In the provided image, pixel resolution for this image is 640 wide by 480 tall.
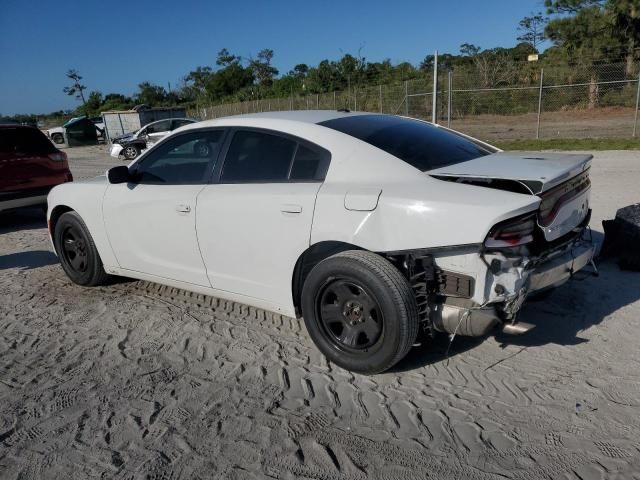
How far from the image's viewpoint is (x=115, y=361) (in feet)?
12.3

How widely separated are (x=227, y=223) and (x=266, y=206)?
381mm

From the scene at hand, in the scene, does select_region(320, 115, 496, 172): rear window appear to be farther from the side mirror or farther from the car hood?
the side mirror

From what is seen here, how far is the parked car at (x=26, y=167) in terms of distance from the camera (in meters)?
8.06

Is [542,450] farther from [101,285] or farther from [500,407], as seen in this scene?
[101,285]

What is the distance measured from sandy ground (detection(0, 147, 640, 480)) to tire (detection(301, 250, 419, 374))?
167 millimetres

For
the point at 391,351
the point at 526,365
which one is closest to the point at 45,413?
the point at 391,351

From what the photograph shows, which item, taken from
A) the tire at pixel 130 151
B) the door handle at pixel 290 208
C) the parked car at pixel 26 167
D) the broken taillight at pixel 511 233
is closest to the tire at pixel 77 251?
the door handle at pixel 290 208

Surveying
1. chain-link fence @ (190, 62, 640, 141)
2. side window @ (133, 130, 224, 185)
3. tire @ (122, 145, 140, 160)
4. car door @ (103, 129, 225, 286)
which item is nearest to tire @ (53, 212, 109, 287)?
car door @ (103, 129, 225, 286)

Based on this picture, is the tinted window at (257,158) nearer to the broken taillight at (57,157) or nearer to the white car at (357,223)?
the white car at (357,223)

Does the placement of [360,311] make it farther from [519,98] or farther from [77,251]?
[519,98]

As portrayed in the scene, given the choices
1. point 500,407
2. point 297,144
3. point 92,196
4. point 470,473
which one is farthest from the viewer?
point 92,196

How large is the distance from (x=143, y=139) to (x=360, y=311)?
18.7 meters

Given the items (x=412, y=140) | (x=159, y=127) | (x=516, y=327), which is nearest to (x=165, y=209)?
(x=412, y=140)

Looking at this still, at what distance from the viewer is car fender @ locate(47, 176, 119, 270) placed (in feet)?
15.7
